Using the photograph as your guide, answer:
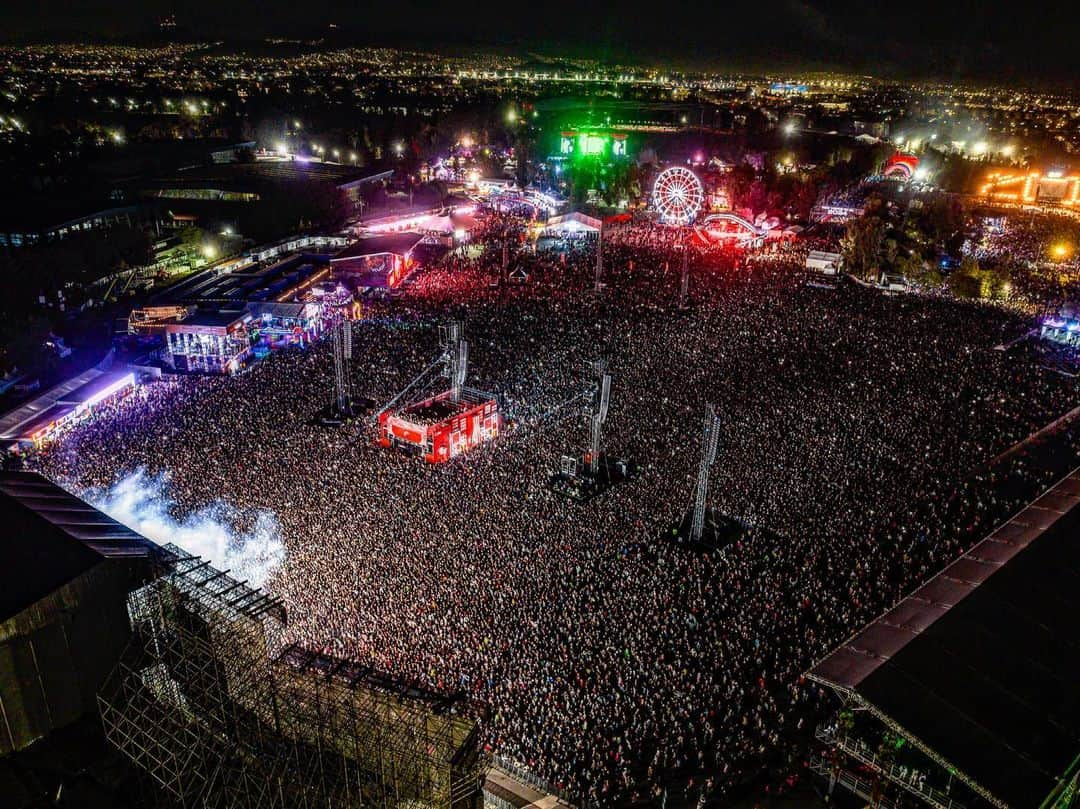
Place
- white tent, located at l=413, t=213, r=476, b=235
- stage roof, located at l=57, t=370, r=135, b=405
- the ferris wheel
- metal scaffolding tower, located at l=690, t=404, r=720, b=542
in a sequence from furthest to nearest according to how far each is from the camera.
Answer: the ferris wheel < white tent, located at l=413, t=213, r=476, b=235 < stage roof, located at l=57, t=370, r=135, b=405 < metal scaffolding tower, located at l=690, t=404, r=720, b=542

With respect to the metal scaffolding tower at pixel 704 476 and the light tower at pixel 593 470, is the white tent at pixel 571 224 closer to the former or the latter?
the light tower at pixel 593 470

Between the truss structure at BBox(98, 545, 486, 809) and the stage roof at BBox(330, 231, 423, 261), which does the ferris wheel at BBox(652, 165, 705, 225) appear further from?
the truss structure at BBox(98, 545, 486, 809)

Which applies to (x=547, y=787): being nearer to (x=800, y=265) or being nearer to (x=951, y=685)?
(x=951, y=685)

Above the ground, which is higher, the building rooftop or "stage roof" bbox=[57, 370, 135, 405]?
the building rooftop

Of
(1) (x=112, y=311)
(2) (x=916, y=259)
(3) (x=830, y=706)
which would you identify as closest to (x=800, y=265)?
(2) (x=916, y=259)

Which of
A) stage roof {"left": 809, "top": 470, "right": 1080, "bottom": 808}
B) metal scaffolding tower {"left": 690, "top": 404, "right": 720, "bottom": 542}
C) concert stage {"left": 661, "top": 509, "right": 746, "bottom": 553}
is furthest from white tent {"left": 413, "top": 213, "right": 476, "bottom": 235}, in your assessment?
stage roof {"left": 809, "top": 470, "right": 1080, "bottom": 808}

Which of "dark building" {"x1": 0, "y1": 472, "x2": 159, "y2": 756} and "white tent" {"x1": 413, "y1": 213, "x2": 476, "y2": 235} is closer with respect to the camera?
"dark building" {"x1": 0, "y1": 472, "x2": 159, "y2": 756}

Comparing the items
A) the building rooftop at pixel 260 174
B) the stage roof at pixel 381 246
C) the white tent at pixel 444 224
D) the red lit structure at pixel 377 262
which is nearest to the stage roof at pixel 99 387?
the red lit structure at pixel 377 262

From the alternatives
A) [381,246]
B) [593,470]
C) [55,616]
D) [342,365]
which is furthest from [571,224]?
[55,616]
